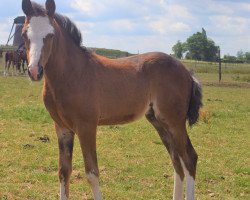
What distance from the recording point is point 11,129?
1002 centimetres

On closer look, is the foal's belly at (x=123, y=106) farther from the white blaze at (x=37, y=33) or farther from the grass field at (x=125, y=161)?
the grass field at (x=125, y=161)

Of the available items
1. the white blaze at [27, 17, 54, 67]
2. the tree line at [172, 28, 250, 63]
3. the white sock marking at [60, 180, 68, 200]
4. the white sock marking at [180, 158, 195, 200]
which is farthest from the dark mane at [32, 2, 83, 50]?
the tree line at [172, 28, 250, 63]

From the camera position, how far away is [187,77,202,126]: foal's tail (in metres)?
6.02

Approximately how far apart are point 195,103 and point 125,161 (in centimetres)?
224

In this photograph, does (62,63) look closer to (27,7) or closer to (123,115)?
(27,7)

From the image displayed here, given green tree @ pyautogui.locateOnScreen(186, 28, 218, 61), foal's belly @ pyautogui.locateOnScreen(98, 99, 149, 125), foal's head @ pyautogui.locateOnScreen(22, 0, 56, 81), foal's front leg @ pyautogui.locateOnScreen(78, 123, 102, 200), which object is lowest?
foal's front leg @ pyautogui.locateOnScreen(78, 123, 102, 200)

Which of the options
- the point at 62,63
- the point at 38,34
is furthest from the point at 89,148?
the point at 38,34

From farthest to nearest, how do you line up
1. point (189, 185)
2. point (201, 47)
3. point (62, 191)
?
point (201, 47)
point (189, 185)
point (62, 191)

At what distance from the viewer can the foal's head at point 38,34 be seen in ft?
14.5

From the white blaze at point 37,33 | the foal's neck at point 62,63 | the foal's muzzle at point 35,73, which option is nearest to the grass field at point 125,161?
the foal's neck at point 62,63

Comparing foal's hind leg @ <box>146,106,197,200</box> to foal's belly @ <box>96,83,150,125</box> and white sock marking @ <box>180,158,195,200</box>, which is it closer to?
white sock marking @ <box>180,158,195,200</box>

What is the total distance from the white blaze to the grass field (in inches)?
90.5

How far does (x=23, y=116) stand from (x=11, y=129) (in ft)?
5.58

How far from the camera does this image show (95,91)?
5.07 metres
